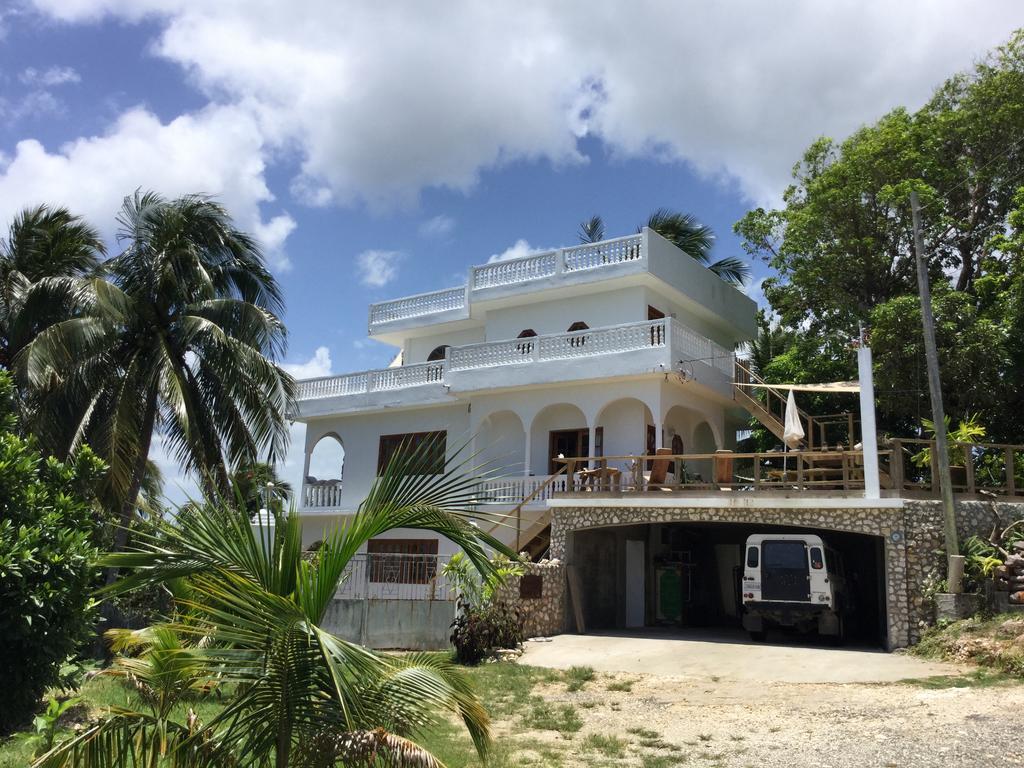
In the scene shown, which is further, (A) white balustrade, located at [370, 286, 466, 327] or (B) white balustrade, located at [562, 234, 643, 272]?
(A) white balustrade, located at [370, 286, 466, 327]

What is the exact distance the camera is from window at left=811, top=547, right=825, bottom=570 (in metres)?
16.3

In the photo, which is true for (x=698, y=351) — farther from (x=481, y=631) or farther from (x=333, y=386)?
(x=333, y=386)

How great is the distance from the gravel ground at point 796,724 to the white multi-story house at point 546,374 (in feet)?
25.4

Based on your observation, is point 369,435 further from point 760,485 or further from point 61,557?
point 61,557

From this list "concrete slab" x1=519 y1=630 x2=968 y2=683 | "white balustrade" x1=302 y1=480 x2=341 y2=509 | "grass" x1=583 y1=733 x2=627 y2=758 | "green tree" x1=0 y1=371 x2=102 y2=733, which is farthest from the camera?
"white balustrade" x1=302 y1=480 x2=341 y2=509

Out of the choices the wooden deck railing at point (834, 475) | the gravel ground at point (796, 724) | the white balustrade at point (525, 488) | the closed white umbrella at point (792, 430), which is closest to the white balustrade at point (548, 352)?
the wooden deck railing at point (834, 475)

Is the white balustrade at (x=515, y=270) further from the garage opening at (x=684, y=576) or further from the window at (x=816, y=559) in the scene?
the window at (x=816, y=559)

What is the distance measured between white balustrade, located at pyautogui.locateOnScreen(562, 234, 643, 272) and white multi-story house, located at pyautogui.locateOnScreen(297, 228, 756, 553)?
0.12 feet

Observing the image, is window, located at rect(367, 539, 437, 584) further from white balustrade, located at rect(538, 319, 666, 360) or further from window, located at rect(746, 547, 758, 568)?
window, located at rect(746, 547, 758, 568)

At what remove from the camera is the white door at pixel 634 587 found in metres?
20.7

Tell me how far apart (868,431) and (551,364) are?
8.06 metres

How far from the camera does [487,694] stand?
489 inches

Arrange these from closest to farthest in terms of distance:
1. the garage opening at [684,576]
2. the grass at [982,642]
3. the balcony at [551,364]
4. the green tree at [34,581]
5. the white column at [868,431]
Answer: the green tree at [34,581], the grass at [982,642], the white column at [868,431], the garage opening at [684,576], the balcony at [551,364]

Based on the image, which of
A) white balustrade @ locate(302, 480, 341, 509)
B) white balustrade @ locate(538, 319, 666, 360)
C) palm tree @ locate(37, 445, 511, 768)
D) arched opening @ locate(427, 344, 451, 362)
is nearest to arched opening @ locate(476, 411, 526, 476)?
white balustrade @ locate(538, 319, 666, 360)
